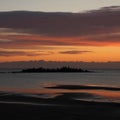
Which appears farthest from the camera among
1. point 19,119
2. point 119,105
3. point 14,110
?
point 119,105

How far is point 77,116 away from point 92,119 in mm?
1389

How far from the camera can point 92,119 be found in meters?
20.0

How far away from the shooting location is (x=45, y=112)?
22922mm

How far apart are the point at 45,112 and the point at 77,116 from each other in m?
2.78

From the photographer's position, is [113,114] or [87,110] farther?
[87,110]

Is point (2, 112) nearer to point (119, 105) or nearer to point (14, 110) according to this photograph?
point (14, 110)

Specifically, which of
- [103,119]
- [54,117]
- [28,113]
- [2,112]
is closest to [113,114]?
[103,119]

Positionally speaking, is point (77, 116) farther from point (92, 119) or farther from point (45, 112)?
point (45, 112)

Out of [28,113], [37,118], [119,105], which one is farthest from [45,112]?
[119,105]

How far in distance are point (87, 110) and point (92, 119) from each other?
3.91 meters

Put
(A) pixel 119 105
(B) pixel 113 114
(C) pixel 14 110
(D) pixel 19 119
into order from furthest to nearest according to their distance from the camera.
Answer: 1. (A) pixel 119 105
2. (C) pixel 14 110
3. (B) pixel 113 114
4. (D) pixel 19 119

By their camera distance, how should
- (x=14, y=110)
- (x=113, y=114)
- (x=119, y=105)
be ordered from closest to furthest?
(x=113, y=114), (x=14, y=110), (x=119, y=105)

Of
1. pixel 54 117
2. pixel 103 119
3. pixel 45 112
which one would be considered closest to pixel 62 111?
pixel 45 112

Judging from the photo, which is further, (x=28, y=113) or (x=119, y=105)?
(x=119, y=105)
